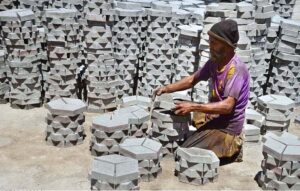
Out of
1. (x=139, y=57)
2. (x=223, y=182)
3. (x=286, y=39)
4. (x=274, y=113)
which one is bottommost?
(x=223, y=182)

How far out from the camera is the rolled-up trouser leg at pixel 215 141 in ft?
21.2

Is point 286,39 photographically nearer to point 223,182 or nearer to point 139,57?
point 139,57

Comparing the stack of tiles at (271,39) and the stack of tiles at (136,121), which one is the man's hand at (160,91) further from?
the stack of tiles at (271,39)

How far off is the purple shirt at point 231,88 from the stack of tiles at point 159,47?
9.12 ft

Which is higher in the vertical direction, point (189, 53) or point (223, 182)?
point (189, 53)

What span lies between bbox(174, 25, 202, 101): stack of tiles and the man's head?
2265mm

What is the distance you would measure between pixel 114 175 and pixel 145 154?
0.92m

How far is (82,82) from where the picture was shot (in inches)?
377

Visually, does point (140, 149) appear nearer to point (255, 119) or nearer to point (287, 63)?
point (255, 119)

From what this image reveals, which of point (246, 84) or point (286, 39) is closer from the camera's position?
point (246, 84)

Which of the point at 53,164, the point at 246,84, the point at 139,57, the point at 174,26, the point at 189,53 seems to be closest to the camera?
the point at 246,84

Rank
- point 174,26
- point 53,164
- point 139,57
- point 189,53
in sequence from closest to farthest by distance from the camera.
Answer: point 53,164 → point 189,53 → point 174,26 → point 139,57

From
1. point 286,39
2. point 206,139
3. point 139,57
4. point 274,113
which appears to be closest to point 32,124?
point 139,57

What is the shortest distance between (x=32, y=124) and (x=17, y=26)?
7.27 feet
